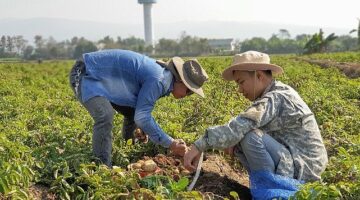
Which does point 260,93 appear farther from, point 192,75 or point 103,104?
point 103,104

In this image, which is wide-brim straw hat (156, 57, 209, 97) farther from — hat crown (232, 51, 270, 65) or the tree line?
the tree line

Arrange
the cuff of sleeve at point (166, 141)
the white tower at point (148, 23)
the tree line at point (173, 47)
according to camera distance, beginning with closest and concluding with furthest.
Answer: the cuff of sleeve at point (166, 141)
the tree line at point (173, 47)
the white tower at point (148, 23)

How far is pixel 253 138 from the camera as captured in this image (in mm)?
3264

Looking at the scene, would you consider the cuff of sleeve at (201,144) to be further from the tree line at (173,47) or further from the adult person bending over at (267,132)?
the tree line at (173,47)

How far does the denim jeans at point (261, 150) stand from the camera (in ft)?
10.7

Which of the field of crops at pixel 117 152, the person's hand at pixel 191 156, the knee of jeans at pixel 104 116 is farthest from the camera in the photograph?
the knee of jeans at pixel 104 116

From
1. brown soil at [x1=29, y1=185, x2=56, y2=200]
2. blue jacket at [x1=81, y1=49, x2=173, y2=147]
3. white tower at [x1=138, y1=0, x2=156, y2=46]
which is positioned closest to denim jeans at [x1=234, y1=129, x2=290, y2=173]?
blue jacket at [x1=81, y1=49, x2=173, y2=147]

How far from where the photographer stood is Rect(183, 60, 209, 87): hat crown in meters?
3.79

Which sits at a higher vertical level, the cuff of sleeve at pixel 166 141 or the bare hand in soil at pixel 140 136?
the cuff of sleeve at pixel 166 141

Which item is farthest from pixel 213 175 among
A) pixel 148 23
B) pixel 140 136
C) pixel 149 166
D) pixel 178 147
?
pixel 148 23

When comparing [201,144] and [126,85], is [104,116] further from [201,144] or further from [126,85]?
[201,144]

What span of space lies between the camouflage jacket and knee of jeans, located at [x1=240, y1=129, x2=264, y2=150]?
0.03 m

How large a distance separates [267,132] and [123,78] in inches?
46.3

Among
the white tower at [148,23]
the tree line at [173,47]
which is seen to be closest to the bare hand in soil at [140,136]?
the tree line at [173,47]
